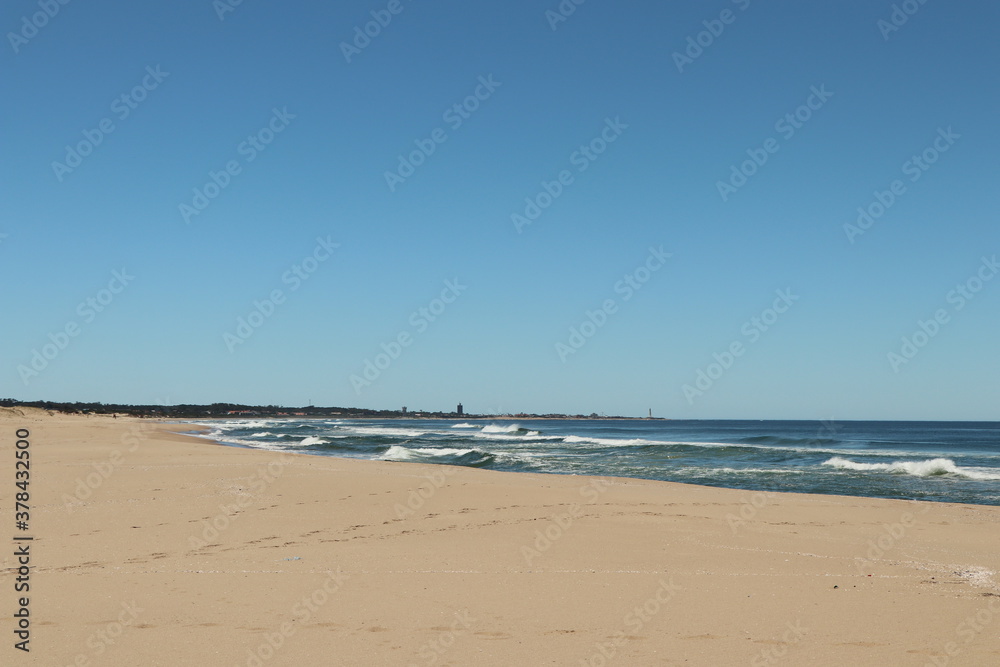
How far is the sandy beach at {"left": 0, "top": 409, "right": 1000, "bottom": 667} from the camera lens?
502cm

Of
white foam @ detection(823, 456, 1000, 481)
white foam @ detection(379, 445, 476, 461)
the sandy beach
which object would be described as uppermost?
the sandy beach

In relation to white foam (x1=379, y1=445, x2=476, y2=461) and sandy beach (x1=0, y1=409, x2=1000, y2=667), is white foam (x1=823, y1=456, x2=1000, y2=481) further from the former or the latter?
white foam (x1=379, y1=445, x2=476, y2=461)

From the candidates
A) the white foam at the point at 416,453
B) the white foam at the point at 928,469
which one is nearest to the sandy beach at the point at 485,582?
the white foam at the point at 928,469

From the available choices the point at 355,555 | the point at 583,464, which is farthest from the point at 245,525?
the point at 583,464

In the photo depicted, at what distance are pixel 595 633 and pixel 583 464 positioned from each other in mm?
21875

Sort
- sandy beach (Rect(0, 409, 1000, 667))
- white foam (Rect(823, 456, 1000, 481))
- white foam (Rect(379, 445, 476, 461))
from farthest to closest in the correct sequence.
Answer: white foam (Rect(379, 445, 476, 461)), white foam (Rect(823, 456, 1000, 481)), sandy beach (Rect(0, 409, 1000, 667))

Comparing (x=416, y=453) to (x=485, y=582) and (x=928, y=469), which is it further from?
(x=485, y=582)

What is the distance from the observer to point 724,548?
8.77 m

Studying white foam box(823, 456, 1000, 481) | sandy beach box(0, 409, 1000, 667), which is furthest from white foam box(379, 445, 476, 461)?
sandy beach box(0, 409, 1000, 667)

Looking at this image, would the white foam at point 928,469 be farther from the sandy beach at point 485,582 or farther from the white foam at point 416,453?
the white foam at point 416,453

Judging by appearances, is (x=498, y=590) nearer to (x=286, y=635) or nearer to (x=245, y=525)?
(x=286, y=635)

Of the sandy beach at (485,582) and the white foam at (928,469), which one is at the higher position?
the sandy beach at (485,582)

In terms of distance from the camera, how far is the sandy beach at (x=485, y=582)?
502 cm

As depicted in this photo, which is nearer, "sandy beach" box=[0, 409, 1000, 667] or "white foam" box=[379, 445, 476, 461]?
"sandy beach" box=[0, 409, 1000, 667]
